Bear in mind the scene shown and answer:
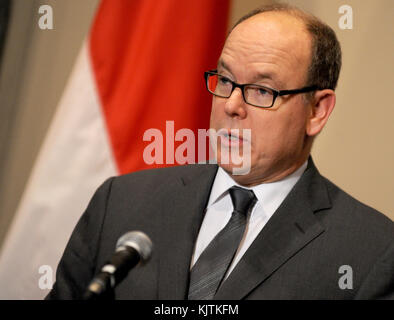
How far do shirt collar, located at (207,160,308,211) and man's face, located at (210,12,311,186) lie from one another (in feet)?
0.12

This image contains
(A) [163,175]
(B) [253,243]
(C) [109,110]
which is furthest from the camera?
(C) [109,110]

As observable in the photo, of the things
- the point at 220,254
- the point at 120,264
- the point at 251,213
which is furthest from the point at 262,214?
the point at 120,264

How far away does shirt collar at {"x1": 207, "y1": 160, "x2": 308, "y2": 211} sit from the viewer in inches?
54.6

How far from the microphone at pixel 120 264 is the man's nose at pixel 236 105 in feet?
1.65

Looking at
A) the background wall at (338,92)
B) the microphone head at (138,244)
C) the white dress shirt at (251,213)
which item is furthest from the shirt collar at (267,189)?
the background wall at (338,92)

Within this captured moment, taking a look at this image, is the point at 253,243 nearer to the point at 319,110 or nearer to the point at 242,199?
the point at 242,199

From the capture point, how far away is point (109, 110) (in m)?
1.90

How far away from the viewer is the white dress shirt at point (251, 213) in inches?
53.2

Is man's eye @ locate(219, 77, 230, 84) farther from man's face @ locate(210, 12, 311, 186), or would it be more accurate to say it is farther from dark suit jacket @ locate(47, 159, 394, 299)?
dark suit jacket @ locate(47, 159, 394, 299)

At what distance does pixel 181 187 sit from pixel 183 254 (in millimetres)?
230

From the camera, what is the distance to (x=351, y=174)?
2.03 meters

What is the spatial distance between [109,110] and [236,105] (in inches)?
27.6

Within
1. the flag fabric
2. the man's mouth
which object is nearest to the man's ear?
the man's mouth

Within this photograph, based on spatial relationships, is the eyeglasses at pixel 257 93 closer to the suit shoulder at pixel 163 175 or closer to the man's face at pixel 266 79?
the man's face at pixel 266 79
